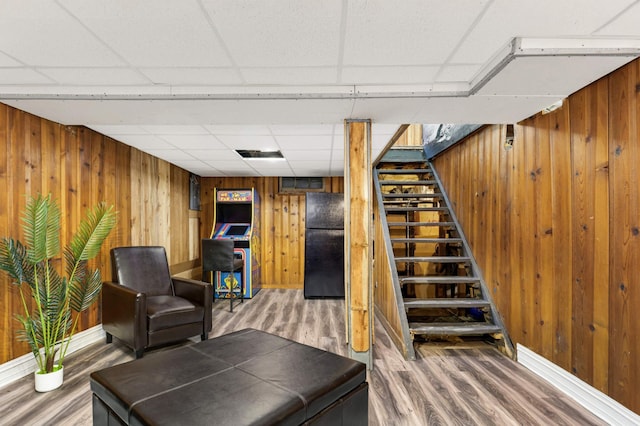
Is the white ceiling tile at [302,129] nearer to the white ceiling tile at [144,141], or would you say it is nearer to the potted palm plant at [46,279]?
the white ceiling tile at [144,141]

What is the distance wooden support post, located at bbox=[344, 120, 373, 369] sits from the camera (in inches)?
111

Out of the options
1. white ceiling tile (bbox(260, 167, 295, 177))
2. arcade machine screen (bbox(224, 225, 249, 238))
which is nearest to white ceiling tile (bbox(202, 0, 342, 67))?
white ceiling tile (bbox(260, 167, 295, 177))

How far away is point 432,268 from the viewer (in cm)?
470

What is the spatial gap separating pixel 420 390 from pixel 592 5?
8.49 feet

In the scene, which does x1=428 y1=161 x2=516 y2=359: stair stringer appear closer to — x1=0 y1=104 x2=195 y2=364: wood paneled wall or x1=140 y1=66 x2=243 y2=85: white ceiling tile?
x1=140 y1=66 x2=243 y2=85: white ceiling tile

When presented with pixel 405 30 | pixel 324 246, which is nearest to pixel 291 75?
pixel 405 30

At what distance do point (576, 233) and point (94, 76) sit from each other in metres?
3.67

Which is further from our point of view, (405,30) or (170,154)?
(170,154)

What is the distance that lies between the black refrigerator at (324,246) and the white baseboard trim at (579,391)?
9.69 ft

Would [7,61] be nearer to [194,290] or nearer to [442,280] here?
[194,290]

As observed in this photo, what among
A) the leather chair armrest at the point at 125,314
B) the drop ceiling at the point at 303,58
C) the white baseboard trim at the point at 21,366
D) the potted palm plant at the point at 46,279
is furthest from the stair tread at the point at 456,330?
the white baseboard trim at the point at 21,366

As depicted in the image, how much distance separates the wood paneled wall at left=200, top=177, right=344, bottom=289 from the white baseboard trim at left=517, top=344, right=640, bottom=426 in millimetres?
4153

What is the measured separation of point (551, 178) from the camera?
102 inches

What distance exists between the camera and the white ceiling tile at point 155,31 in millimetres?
1498
